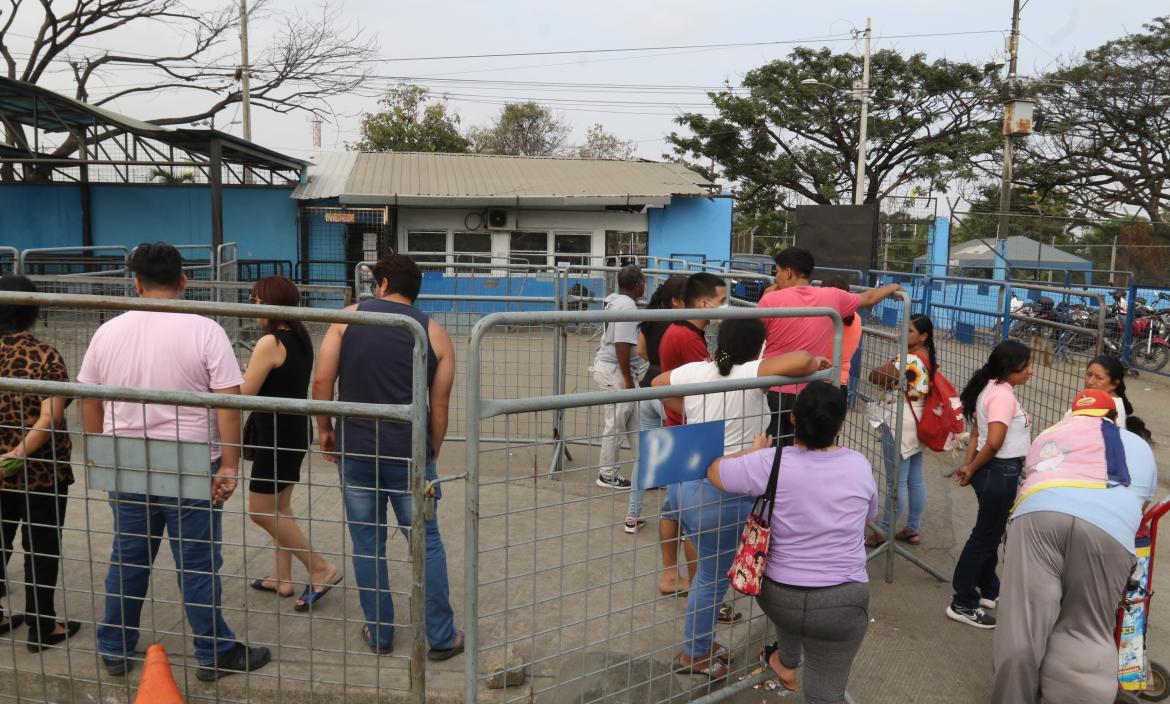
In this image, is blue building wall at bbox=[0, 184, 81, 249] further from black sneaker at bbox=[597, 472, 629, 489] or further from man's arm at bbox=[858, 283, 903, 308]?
man's arm at bbox=[858, 283, 903, 308]

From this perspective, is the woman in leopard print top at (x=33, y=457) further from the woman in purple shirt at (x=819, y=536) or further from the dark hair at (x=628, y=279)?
the dark hair at (x=628, y=279)

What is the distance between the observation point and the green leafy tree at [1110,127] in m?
27.8

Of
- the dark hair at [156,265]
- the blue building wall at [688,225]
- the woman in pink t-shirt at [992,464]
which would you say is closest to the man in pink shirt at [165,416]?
the dark hair at [156,265]

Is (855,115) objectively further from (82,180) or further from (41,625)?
(41,625)

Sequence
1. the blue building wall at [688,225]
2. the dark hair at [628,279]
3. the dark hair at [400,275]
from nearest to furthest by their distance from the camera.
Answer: the dark hair at [400,275]
the dark hair at [628,279]
the blue building wall at [688,225]

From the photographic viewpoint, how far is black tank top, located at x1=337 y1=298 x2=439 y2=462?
351 centimetres

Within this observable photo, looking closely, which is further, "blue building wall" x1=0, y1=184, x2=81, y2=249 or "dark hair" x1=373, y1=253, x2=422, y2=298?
"blue building wall" x1=0, y1=184, x2=81, y2=249

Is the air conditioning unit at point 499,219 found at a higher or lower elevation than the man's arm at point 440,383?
higher

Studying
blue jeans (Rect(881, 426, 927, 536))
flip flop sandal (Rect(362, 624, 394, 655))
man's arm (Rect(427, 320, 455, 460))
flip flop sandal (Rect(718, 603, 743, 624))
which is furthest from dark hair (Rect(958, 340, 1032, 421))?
flip flop sandal (Rect(362, 624, 394, 655))

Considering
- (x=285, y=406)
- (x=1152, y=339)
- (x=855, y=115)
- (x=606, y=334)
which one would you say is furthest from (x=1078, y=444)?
(x=855, y=115)

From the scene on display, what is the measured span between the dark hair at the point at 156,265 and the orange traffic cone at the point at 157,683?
54.4 inches

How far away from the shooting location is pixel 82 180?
62.2 ft

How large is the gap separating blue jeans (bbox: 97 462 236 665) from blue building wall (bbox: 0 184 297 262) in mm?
16878

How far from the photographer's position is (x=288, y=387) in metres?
4.07
